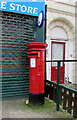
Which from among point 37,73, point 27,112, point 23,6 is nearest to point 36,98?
point 27,112

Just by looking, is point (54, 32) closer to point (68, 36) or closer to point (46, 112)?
point (68, 36)

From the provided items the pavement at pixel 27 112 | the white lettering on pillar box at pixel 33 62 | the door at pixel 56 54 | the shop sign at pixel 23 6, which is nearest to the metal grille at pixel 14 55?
the shop sign at pixel 23 6

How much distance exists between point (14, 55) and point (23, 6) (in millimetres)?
1866

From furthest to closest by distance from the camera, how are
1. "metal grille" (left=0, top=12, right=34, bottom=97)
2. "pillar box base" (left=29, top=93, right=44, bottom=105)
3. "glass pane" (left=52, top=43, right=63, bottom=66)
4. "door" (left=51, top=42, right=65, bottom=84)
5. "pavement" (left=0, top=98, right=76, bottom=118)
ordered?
1. "glass pane" (left=52, top=43, right=63, bottom=66)
2. "door" (left=51, top=42, right=65, bottom=84)
3. "metal grille" (left=0, top=12, right=34, bottom=97)
4. "pillar box base" (left=29, top=93, right=44, bottom=105)
5. "pavement" (left=0, top=98, right=76, bottom=118)

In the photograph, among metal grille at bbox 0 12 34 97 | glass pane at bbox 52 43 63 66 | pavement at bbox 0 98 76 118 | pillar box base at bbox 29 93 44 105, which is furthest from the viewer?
glass pane at bbox 52 43 63 66

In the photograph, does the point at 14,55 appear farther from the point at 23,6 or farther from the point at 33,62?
the point at 23,6

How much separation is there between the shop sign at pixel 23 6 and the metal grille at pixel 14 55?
0.57 ft

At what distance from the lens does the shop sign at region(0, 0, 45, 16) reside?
440 cm

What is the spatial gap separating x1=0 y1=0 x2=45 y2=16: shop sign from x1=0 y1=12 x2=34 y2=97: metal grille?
174 millimetres

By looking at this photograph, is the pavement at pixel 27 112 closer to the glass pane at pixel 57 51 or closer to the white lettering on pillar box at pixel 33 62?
the white lettering on pillar box at pixel 33 62

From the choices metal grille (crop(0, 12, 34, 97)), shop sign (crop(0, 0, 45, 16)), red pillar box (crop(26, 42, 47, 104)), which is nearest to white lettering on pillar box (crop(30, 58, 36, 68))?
red pillar box (crop(26, 42, 47, 104))

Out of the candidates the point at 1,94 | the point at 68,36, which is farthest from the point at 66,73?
the point at 1,94

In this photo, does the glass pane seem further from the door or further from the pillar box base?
the pillar box base

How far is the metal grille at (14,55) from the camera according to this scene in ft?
14.4
